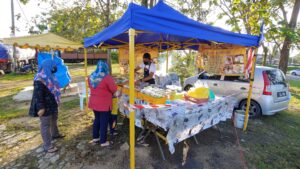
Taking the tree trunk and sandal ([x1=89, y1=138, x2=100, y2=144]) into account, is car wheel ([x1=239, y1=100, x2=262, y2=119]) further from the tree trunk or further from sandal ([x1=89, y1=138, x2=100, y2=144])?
the tree trunk

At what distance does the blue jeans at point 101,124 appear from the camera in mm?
3148

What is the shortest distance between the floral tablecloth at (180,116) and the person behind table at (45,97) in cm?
142

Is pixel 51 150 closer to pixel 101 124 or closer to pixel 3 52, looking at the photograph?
pixel 101 124

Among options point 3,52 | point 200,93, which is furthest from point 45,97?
point 3,52

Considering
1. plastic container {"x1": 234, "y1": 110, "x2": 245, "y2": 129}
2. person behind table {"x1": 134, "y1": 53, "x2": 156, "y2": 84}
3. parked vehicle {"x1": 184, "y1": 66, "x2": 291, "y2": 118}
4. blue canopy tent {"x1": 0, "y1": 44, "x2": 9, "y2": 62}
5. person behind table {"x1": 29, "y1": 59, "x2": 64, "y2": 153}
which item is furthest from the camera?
blue canopy tent {"x1": 0, "y1": 44, "x2": 9, "y2": 62}

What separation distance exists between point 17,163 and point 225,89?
16.9 ft

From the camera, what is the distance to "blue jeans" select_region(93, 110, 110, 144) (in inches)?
124

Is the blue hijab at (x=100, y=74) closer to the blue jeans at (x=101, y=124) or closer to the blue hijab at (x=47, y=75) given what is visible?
the blue jeans at (x=101, y=124)

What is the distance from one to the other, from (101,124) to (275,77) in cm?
459

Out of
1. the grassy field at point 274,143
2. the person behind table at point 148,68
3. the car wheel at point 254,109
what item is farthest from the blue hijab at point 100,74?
the car wheel at point 254,109

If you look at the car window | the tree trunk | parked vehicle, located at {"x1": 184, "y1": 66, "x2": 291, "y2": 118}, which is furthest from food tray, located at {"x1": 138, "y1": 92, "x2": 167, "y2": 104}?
the tree trunk

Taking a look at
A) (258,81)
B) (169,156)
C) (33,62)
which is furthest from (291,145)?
(33,62)

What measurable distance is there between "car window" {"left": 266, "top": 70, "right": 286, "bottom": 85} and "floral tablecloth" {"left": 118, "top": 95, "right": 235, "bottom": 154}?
6.73 ft

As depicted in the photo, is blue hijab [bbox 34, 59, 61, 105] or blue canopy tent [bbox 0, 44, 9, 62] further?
blue canopy tent [bbox 0, 44, 9, 62]
